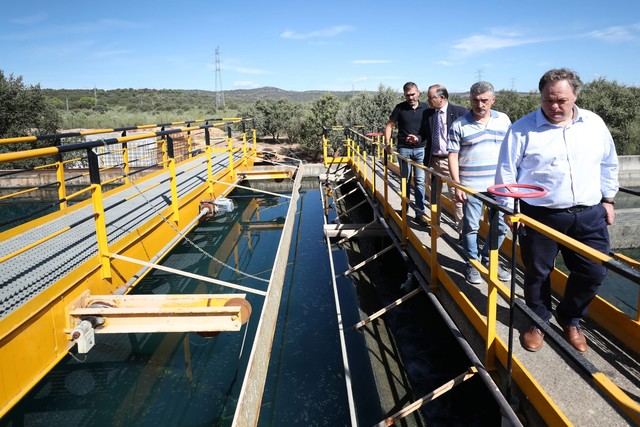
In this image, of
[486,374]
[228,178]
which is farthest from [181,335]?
[228,178]

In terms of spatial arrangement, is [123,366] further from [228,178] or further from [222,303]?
[228,178]

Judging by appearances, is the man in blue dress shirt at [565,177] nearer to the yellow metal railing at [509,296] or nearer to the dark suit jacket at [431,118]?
the yellow metal railing at [509,296]

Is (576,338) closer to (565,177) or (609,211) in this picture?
(609,211)

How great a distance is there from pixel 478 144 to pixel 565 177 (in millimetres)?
1178

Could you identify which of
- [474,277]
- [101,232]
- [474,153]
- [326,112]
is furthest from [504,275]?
[326,112]

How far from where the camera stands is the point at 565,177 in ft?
7.84

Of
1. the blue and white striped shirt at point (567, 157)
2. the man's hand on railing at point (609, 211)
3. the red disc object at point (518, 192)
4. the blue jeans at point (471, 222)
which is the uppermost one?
the blue and white striped shirt at point (567, 157)

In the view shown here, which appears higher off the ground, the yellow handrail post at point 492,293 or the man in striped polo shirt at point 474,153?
the man in striped polo shirt at point 474,153

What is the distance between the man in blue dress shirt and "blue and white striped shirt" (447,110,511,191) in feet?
3.18

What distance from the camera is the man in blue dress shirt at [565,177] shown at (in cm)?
237

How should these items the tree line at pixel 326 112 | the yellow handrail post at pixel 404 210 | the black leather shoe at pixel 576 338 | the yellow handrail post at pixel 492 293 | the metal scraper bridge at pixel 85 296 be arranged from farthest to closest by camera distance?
the tree line at pixel 326 112 → the yellow handrail post at pixel 404 210 → the metal scraper bridge at pixel 85 296 → the black leather shoe at pixel 576 338 → the yellow handrail post at pixel 492 293

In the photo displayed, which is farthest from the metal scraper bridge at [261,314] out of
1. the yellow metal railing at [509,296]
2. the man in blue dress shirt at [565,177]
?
the man in blue dress shirt at [565,177]

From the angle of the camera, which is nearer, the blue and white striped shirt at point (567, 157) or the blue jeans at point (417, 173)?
the blue and white striped shirt at point (567, 157)

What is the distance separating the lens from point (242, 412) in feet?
8.05
